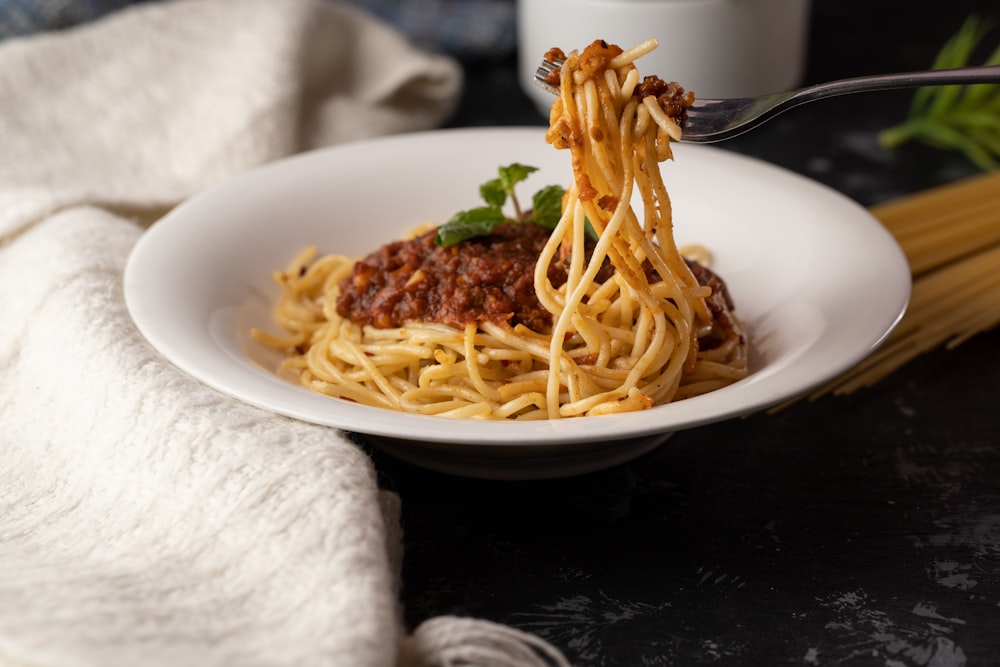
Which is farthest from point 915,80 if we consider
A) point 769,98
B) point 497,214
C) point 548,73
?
point 497,214

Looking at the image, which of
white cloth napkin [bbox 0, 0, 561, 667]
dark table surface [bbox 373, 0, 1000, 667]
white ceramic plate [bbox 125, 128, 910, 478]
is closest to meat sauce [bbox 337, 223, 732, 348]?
white ceramic plate [bbox 125, 128, 910, 478]

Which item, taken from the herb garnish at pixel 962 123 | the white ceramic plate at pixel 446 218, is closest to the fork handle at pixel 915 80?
the white ceramic plate at pixel 446 218

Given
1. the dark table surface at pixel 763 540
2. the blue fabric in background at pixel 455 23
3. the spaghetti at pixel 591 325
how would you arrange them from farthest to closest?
the blue fabric in background at pixel 455 23, the spaghetti at pixel 591 325, the dark table surface at pixel 763 540

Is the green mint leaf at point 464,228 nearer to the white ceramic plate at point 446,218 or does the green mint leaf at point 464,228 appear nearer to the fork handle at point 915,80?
the white ceramic plate at point 446,218

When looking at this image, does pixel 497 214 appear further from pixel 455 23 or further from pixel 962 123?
pixel 455 23

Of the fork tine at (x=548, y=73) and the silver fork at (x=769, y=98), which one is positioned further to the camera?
the fork tine at (x=548, y=73)

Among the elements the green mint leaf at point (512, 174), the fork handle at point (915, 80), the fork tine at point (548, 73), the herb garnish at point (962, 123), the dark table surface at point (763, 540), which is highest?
the fork handle at point (915, 80)

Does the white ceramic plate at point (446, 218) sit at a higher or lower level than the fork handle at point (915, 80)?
lower
